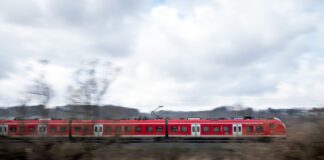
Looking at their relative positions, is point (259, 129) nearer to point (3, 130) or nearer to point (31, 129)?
point (31, 129)

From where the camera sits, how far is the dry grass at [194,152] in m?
11.0

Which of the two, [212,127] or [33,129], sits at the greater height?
[33,129]

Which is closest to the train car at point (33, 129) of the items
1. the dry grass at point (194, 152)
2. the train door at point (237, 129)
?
the dry grass at point (194, 152)

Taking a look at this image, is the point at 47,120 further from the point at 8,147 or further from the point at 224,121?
the point at 224,121

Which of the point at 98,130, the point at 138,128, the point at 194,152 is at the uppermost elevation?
the point at 98,130

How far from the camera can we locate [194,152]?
51.2ft

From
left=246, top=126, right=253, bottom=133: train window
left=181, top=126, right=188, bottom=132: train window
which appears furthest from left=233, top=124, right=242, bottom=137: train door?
left=181, top=126, right=188, bottom=132: train window

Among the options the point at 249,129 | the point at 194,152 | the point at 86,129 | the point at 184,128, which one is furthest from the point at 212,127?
the point at 86,129

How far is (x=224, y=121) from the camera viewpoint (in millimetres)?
36625

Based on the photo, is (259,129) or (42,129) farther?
(259,129)

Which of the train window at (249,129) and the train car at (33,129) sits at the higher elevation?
the train car at (33,129)

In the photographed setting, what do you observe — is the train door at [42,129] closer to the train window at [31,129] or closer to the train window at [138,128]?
the train window at [31,129]

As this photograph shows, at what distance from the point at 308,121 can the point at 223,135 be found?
25.0m

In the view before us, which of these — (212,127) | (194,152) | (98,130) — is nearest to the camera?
(98,130)
